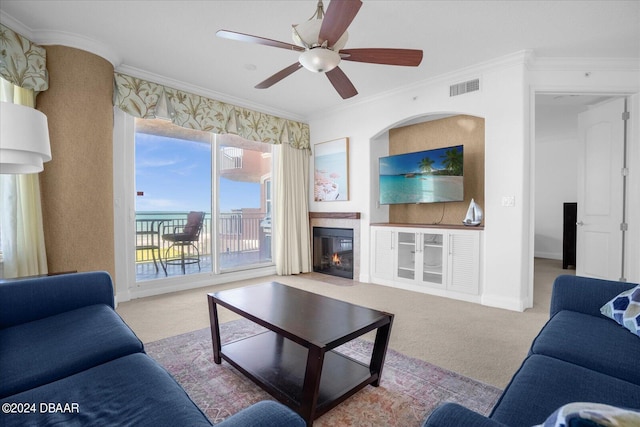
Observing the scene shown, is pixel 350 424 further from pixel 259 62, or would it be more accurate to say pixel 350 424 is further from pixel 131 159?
pixel 131 159

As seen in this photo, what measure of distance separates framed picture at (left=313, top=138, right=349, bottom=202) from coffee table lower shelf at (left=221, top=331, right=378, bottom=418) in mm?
3081

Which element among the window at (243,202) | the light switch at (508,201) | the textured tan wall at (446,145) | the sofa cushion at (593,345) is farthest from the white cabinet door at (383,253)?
the sofa cushion at (593,345)

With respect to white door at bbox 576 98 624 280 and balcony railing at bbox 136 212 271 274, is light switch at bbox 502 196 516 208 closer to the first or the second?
white door at bbox 576 98 624 280

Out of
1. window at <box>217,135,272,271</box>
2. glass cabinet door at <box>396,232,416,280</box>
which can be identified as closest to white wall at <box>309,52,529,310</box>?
glass cabinet door at <box>396,232,416,280</box>

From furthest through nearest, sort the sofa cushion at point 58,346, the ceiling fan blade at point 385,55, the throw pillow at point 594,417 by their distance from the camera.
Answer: the ceiling fan blade at point 385,55 → the sofa cushion at point 58,346 → the throw pillow at point 594,417

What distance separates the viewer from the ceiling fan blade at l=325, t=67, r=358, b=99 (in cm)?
237

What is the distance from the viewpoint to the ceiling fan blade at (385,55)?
208cm

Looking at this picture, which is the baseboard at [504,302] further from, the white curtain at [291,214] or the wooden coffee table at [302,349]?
the white curtain at [291,214]

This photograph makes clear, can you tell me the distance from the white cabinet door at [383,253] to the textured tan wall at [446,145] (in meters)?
0.60

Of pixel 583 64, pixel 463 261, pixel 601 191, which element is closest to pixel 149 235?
pixel 463 261

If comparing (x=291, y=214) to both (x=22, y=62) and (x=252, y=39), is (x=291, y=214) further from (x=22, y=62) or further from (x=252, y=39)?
(x=22, y=62)

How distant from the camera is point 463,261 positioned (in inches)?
144

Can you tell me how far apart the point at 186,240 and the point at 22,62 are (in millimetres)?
2488

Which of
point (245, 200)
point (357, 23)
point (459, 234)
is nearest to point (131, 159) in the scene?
point (245, 200)
